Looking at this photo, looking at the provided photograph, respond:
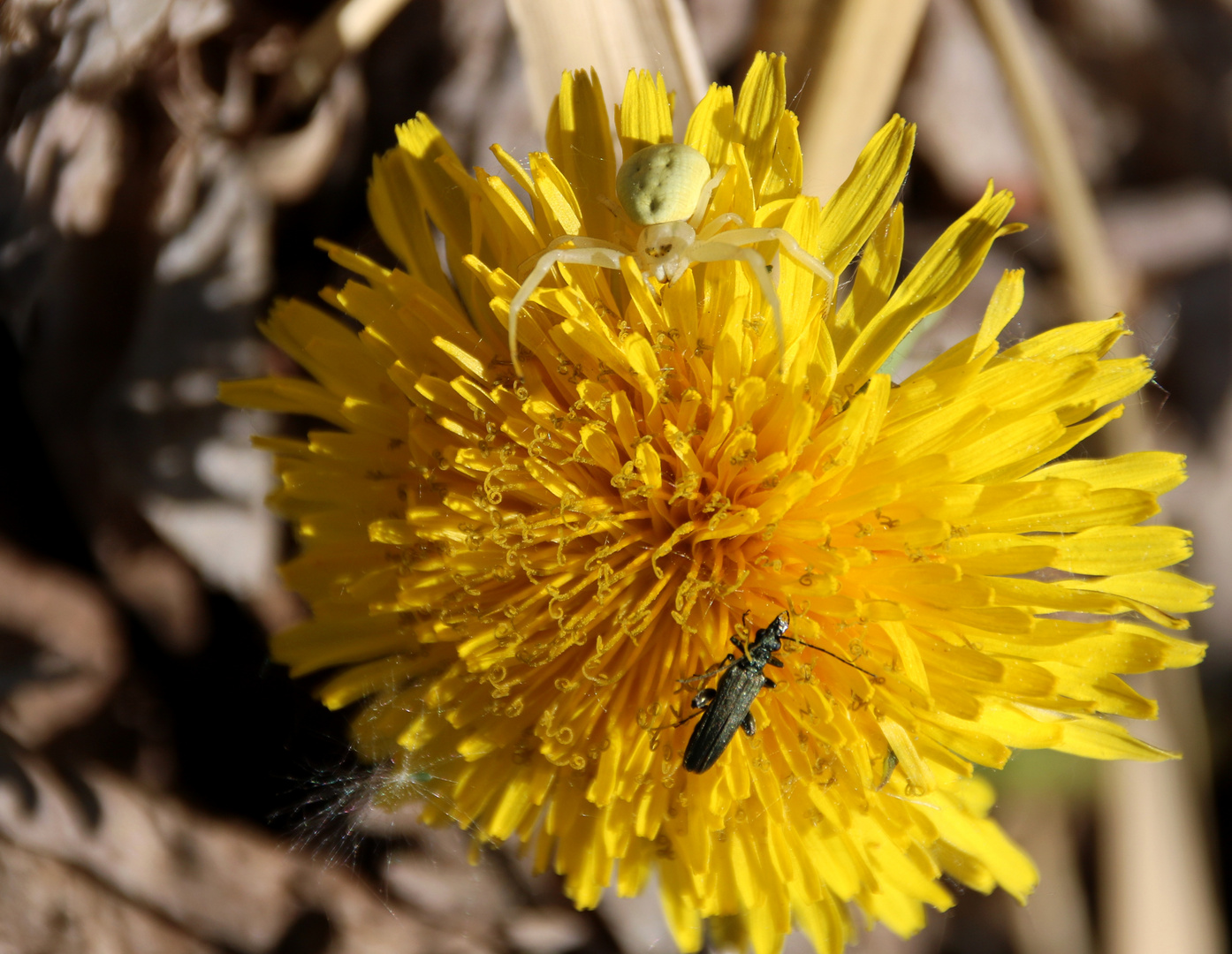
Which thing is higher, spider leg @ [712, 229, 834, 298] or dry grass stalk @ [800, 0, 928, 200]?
dry grass stalk @ [800, 0, 928, 200]

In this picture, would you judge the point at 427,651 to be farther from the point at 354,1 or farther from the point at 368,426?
the point at 354,1

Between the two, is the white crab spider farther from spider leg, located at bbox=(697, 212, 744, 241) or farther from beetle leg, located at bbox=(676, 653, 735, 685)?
beetle leg, located at bbox=(676, 653, 735, 685)

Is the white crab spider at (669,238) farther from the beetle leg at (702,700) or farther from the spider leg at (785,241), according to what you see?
the beetle leg at (702,700)

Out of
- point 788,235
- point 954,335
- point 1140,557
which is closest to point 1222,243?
point 954,335

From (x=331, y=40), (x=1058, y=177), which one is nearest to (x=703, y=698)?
(x=331, y=40)

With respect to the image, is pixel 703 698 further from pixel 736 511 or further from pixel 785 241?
pixel 785 241

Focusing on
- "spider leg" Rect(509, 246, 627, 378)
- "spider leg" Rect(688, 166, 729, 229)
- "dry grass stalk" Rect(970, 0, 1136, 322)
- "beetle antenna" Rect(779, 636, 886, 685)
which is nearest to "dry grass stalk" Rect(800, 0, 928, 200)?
"dry grass stalk" Rect(970, 0, 1136, 322)

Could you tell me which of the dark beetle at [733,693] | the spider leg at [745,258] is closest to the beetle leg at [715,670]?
the dark beetle at [733,693]
